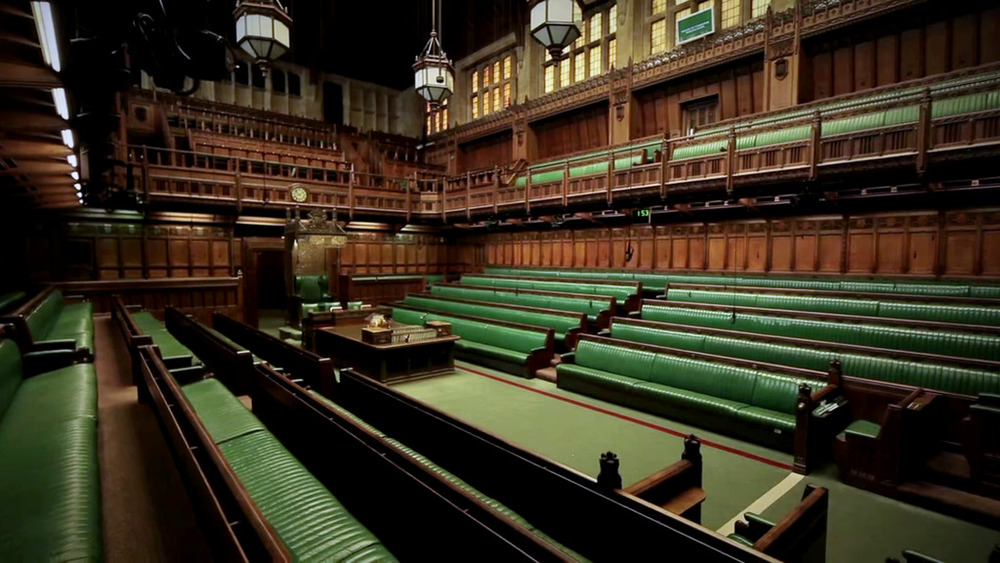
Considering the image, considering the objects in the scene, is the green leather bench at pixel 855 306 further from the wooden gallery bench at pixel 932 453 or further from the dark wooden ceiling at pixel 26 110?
the dark wooden ceiling at pixel 26 110

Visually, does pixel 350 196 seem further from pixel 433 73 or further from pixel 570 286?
pixel 570 286

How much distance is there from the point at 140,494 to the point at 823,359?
5.64m

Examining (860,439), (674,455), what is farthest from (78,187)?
(860,439)

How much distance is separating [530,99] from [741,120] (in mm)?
6689

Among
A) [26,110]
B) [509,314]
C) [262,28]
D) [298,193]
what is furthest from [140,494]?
[298,193]

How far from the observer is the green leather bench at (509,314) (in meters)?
7.15

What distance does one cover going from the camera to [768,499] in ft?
10.5

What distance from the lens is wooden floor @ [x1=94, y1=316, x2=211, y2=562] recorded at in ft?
5.85

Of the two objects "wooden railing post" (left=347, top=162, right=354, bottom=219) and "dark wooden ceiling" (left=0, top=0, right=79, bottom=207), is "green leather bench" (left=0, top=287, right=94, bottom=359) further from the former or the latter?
"wooden railing post" (left=347, top=162, right=354, bottom=219)

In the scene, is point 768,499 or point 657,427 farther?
point 657,427

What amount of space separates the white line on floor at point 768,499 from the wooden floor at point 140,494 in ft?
9.45

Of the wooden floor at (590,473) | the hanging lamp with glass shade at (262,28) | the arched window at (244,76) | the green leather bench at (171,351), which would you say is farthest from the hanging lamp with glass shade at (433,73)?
the arched window at (244,76)

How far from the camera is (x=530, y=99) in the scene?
554 inches

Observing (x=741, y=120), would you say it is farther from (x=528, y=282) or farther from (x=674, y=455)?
(x=674, y=455)
